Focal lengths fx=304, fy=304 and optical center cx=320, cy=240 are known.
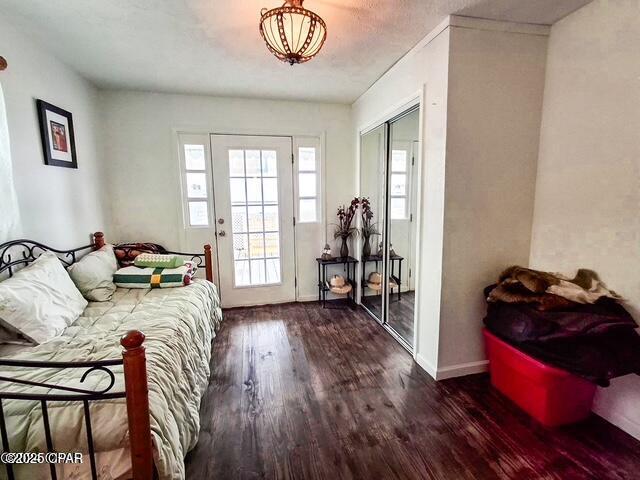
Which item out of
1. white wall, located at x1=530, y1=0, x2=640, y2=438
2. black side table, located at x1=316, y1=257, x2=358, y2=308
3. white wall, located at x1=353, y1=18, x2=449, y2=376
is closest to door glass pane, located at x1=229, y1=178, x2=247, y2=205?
black side table, located at x1=316, y1=257, x2=358, y2=308

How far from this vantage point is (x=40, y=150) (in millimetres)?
2125

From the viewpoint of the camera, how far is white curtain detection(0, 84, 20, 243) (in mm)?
1701

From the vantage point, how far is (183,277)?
2.47 meters

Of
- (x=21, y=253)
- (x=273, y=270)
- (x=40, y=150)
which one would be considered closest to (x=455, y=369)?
(x=273, y=270)

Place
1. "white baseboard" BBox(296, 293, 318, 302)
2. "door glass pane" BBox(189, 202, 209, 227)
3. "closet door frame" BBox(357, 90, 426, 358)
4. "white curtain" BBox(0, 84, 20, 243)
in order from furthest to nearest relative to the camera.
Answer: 1. "white baseboard" BBox(296, 293, 318, 302)
2. "door glass pane" BBox(189, 202, 209, 227)
3. "closet door frame" BBox(357, 90, 426, 358)
4. "white curtain" BBox(0, 84, 20, 243)

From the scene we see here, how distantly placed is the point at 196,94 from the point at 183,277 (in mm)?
1960

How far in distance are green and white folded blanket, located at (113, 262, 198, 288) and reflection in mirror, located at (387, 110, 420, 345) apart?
1.91m

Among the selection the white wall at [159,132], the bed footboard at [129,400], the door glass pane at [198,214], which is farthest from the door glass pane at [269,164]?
the bed footboard at [129,400]

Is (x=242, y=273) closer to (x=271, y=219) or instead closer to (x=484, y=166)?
(x=271, y=219)

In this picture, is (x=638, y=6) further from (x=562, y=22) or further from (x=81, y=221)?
(x=81, y=221)

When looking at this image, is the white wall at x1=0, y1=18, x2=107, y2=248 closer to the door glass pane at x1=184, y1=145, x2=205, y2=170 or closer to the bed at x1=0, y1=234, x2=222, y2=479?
the bed at x1=0, y1=234, x2=222, y2=479

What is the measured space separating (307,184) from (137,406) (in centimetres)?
290

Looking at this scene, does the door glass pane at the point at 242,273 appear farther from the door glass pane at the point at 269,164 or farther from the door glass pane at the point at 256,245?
the door glass pane at the point at 269,164

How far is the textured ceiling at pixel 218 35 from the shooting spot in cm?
173
